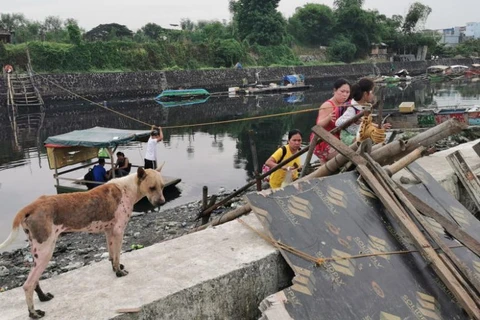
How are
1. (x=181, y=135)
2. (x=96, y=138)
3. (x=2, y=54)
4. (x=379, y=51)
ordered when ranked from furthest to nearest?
(x=379, y=51) < (x=2, y=54) < (x=181, y=135) < (x=96, y=138)

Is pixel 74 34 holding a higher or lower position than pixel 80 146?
higher

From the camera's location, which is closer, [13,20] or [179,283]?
[179,283]

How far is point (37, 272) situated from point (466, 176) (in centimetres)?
557

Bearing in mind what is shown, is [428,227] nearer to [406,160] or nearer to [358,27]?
[406,160]

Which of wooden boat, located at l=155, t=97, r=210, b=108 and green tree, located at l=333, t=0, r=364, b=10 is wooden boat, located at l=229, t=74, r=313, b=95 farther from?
green tree, located at l=333, t=0, r=364, b=10

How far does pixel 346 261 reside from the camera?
11.2ft

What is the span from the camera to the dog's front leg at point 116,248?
129 inches

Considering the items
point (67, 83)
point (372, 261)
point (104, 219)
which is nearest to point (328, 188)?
point (372, 261)

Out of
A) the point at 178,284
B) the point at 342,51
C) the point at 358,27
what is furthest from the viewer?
the point at 358,27

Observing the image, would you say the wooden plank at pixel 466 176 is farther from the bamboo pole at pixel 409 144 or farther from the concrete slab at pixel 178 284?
the concrete slab at pixel 178 284

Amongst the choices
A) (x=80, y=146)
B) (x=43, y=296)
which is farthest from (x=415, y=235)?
(x=80, y=146)

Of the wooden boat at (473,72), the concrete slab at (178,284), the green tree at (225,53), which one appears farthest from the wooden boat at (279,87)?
the concrete slab at (178,284)

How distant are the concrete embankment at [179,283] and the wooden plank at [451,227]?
149cm

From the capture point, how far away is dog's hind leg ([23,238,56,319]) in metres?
2.76
